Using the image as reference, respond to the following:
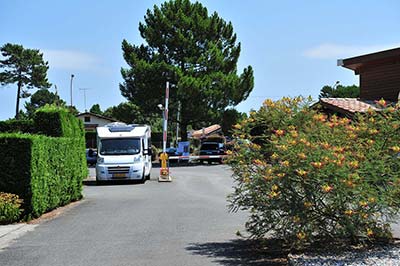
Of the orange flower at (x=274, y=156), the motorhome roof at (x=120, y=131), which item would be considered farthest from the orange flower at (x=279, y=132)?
the motorhome roof at (x=120, y=131)

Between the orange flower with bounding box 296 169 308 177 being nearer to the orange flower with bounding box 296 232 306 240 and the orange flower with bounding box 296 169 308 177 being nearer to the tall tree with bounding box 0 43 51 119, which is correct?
the orange flower with bounding box 296 232 306 240

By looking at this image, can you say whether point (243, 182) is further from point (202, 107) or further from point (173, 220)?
point (202, 107)

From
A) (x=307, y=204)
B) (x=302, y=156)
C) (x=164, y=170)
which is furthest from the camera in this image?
(x=164, y=170)

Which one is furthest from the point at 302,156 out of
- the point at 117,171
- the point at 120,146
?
the point at 120,146

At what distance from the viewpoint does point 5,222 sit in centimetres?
1141

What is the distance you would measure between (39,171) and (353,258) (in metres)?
7.97

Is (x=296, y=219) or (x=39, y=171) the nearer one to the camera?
(x=296, y=219)

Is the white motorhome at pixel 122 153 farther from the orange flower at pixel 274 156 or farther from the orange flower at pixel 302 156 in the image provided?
the orange flower at pixel 302 156

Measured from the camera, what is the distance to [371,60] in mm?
23906

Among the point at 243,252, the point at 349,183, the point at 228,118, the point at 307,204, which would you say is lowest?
the point at 243,252

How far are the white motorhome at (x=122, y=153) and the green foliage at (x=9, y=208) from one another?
37.3ft

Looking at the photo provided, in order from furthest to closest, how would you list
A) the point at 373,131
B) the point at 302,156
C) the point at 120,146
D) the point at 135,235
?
1. the point at 120,146
2. the point at 135,235
3. the point at 373,131
4. the point at 302,156

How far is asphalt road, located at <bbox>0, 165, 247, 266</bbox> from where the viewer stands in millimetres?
7762

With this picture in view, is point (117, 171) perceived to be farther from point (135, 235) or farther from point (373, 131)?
point (373, 131)
